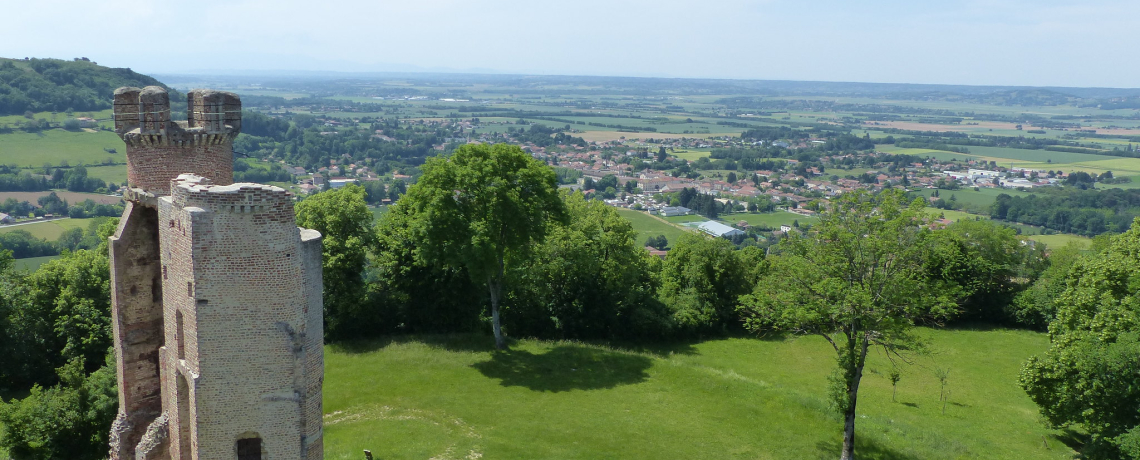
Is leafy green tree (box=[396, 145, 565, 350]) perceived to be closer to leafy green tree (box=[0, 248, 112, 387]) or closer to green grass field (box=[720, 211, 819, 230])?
leafy green tree (box=[0, 248, 112, 387])

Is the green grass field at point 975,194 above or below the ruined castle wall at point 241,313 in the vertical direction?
below

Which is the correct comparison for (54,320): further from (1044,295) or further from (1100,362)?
(1044,295)

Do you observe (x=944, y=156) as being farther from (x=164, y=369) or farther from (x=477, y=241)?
(x=164, y=369)

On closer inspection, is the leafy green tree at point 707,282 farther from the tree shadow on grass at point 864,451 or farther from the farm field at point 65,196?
the farm field at point 65,196

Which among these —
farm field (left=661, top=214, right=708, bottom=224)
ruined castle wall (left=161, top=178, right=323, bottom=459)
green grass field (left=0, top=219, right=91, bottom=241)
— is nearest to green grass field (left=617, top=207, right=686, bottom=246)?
farm field (left=661, top=214, right=708, bottom=224)

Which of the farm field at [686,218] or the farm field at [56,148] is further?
the farm field at [686,218]

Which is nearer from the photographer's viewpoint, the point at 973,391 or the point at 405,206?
the point at 973,391

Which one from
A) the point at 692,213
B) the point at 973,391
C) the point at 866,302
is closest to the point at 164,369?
the point at 866,302

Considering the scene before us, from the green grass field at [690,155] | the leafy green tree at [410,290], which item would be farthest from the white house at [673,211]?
the green grass field at [690,155]
